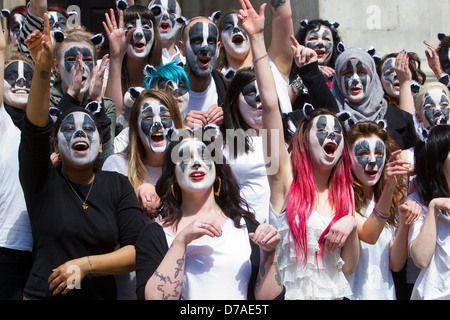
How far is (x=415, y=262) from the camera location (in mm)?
4445

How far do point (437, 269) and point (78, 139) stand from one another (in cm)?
228

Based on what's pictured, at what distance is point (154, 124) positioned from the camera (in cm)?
470

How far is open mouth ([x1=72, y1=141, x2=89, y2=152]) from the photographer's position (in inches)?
167

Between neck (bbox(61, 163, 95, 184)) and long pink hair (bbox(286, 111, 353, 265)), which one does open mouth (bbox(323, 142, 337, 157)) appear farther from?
neck (bbox(61, 163, 95, 184))

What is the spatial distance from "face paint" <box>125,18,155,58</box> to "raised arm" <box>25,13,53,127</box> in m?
1.82

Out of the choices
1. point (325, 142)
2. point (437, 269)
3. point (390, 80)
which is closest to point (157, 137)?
point (325, 142)

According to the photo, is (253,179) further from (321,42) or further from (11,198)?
(321,42)

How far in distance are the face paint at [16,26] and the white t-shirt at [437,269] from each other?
12.1 feet

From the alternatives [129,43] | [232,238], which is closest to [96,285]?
[232,238]

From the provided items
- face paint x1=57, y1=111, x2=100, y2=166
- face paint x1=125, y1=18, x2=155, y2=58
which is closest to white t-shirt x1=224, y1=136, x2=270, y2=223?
face paint x1=57, y1=111, x2=100, y2=166

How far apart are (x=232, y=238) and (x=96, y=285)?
0.80m

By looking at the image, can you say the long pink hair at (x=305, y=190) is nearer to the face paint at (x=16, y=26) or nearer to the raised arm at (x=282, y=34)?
the raised arm at (x=282, y=34)
